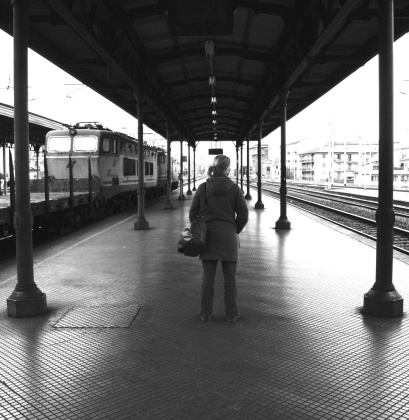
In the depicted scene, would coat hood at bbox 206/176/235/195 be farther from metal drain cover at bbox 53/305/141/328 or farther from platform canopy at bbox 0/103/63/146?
platform canopy at bbox 0/103/63/146

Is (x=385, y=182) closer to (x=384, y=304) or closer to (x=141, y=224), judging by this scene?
(x=384, y=304)

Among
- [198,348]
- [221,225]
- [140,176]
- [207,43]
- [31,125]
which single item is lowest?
[198,348]

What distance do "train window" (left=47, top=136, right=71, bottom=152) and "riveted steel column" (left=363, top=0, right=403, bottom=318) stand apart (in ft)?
45.1

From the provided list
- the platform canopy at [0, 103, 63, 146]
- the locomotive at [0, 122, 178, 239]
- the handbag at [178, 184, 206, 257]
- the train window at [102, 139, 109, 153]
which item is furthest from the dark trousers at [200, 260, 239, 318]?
the train window at [102, 139, 109, 153]

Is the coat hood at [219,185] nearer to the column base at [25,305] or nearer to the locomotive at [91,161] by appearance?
the column base at [25,305]

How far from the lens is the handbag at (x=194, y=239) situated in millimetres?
4984

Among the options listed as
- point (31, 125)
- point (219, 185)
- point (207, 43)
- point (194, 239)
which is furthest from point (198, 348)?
point (31, 125)

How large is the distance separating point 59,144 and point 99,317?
13.3 metres

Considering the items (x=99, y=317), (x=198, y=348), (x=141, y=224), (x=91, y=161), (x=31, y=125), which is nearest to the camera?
(x=198, y=348)

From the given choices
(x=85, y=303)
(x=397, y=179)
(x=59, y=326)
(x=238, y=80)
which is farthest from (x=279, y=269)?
(x=397, y=179)

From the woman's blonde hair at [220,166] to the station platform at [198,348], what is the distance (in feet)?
5.14

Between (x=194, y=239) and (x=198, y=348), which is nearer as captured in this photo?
(x=198, y=348)

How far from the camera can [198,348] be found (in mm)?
4352

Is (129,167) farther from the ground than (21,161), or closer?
farther from the ground
